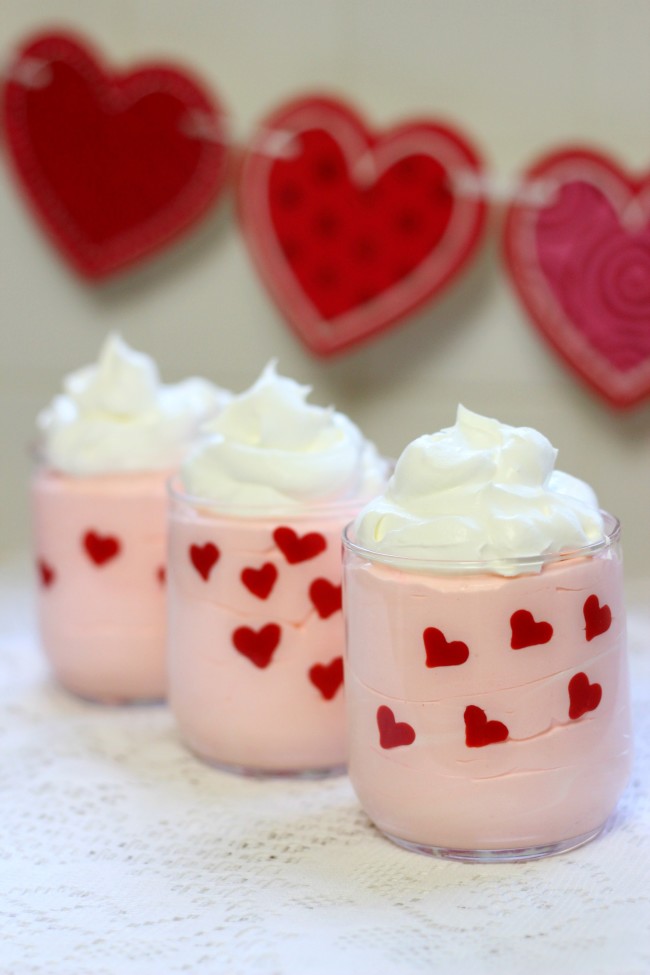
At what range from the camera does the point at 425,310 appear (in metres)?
1.97

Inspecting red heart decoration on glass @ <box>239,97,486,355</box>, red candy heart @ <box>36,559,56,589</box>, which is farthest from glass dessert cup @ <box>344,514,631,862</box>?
red heart decoration on glass @ <box>239,97,486,355</box>

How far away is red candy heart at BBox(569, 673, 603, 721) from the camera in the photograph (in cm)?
98

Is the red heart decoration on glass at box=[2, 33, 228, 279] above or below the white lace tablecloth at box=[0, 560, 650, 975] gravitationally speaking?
above

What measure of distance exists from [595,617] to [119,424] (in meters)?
0.68

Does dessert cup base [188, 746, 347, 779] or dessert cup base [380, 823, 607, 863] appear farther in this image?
dessert cup base [188, 746, 347, 779]

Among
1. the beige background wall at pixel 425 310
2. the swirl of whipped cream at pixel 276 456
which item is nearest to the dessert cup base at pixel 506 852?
the swirl of whipped cream at pixel 276 456

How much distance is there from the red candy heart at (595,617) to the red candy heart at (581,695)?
1.4 inches

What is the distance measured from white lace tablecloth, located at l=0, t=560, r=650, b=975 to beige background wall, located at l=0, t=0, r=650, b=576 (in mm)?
808

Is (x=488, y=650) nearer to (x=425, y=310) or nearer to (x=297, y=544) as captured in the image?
(x=297, y=544)

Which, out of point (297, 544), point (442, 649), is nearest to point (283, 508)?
point (297, 544)

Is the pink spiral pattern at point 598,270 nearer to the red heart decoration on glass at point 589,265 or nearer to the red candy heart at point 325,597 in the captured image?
the red heart decoration on glass at point 589,265

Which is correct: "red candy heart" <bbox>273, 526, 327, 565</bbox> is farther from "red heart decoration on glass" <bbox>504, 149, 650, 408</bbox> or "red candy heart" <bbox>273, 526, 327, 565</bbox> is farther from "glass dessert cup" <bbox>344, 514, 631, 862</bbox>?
"red heart decoration on glass" <bbox>504, 149, 650, 408</bbox>

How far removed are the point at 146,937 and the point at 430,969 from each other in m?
0.22

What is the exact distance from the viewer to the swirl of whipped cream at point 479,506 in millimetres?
960
